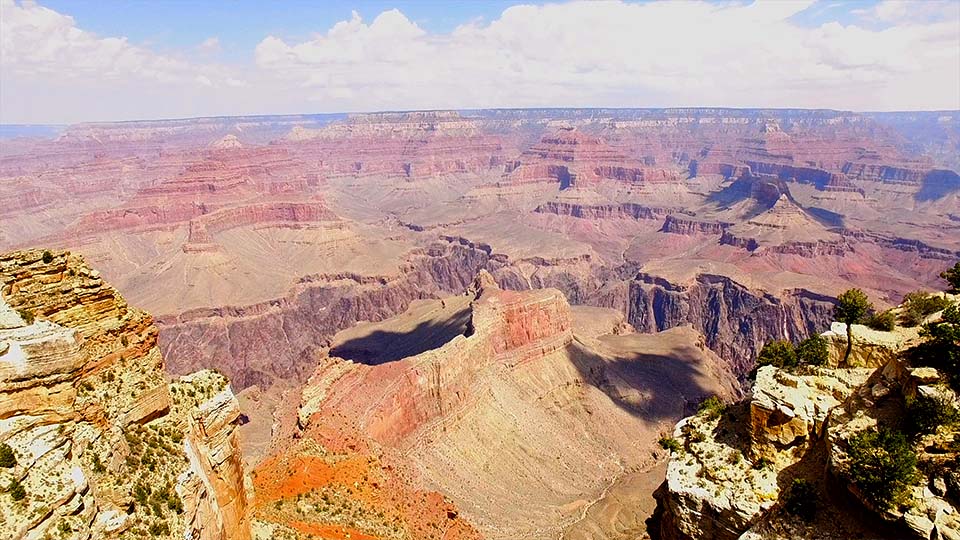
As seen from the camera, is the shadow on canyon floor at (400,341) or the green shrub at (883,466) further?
the shadow on canyon floor at (400,341)

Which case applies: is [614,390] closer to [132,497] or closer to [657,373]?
[657,373]

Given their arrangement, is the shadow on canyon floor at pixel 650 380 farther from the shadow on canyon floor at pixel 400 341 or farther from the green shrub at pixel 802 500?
the green shrub at pixel 802 500

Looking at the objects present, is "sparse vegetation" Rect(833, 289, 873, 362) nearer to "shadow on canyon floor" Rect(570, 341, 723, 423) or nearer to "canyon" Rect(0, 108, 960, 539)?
"canyon" Rect(0, 108, 960, 539)

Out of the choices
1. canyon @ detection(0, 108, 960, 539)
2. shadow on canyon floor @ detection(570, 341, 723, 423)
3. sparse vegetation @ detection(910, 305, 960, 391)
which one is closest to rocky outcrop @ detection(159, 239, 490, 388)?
canyon @ detection(0, 108, 960, 539)

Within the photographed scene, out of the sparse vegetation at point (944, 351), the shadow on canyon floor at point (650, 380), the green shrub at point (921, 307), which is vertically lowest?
the shadow on canyon floor at point (650, 380)

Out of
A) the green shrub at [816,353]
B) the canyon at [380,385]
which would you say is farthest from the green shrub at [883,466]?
the green shrub at [816,353]

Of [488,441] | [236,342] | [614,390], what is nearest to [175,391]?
[488,441]
